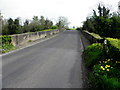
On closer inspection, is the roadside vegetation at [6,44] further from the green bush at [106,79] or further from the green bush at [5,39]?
the green bush at [106,79]

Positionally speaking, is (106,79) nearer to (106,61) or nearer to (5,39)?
(106,61)

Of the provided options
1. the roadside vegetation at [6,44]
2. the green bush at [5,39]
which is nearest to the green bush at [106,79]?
the roadside vegetation at [6,44]

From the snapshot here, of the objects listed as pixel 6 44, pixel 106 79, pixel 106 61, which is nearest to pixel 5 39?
pixel 6 44

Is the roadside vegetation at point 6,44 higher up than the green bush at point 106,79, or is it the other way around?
the roadside vegetation at point 6,44

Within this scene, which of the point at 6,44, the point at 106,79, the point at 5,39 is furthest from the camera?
the point at 5,39

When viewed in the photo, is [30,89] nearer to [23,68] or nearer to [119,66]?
[23,68]

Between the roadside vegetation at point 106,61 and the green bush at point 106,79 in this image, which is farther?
the roadside vegetation at point 106,61

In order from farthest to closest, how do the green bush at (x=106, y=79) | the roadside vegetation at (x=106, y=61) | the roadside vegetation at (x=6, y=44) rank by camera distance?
the roadside vegetation at (x=6, y=44) → the roadside vegetation at (x=106, y=61) → the green bush at (x=106, y=79)

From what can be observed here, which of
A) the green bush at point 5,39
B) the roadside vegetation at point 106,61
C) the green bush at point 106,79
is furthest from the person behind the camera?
the green bush at point 5,39

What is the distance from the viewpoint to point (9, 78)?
5957 mm

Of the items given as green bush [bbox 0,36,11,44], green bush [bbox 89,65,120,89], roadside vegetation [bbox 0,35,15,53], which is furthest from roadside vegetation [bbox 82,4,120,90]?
green bush [bbox 0,36,11,44]

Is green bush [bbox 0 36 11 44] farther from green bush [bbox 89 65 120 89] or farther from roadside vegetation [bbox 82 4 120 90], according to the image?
green bush [bbox 89 65 120 89]

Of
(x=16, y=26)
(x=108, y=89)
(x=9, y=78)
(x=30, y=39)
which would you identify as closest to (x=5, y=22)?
(x=16, y=26)

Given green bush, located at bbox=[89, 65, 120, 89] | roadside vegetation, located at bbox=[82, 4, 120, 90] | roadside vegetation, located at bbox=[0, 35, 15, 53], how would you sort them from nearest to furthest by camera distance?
1. green bush, located at bbox=[89, 65, 120, 89]
2. roadside vegetation, located at bbox=[82, 4, 120, 90]
3. roadside vegetation, located at bbox=[0, 35, 15, 53]
